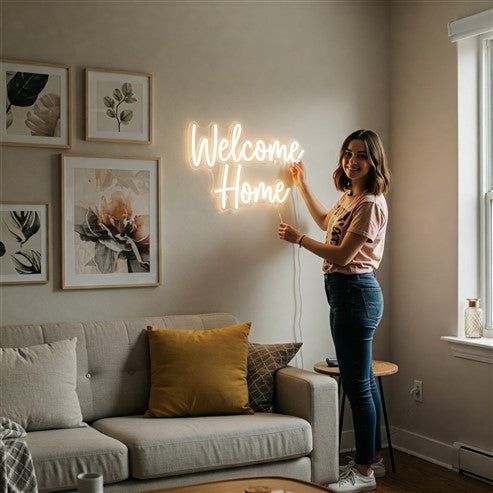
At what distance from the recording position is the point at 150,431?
124 inches

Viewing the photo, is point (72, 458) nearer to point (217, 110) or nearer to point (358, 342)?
point (358, 342)

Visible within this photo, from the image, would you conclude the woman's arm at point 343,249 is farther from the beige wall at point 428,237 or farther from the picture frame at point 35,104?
the picture frame at point 35,104

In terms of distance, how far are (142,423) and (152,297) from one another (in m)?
0.77

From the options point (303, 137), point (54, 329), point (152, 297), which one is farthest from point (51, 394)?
point (303, 137)

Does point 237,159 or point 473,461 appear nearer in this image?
point 473,461

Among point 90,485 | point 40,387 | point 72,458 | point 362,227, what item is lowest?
point 72,458

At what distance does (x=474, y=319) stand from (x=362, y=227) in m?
0.90

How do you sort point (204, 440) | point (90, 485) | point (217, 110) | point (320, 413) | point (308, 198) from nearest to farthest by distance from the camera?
point (90, 485)
point (204, 440)
point (320, 413)
point (217, 110)
point (308, 198)

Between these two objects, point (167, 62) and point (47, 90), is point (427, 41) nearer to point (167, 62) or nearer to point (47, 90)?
point (167, 62)

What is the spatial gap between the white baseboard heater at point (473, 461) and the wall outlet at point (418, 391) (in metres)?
0.36

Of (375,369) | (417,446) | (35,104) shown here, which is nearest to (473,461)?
(417,446)

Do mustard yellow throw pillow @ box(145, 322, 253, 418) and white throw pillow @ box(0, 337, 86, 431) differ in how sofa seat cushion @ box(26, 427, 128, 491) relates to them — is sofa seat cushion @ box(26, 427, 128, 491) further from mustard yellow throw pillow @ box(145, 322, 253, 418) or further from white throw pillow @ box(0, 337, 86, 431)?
mustard yellow throw pillow @ box(145, 322, 253, 418)

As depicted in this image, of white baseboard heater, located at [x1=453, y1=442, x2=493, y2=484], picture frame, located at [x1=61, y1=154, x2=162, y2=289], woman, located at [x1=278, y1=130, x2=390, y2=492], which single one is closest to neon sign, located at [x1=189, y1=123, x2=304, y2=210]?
picture frame, located at [x1=61, y1=154, x2=162, y2=289]

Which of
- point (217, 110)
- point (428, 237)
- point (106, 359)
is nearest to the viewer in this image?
point (106, 359)
